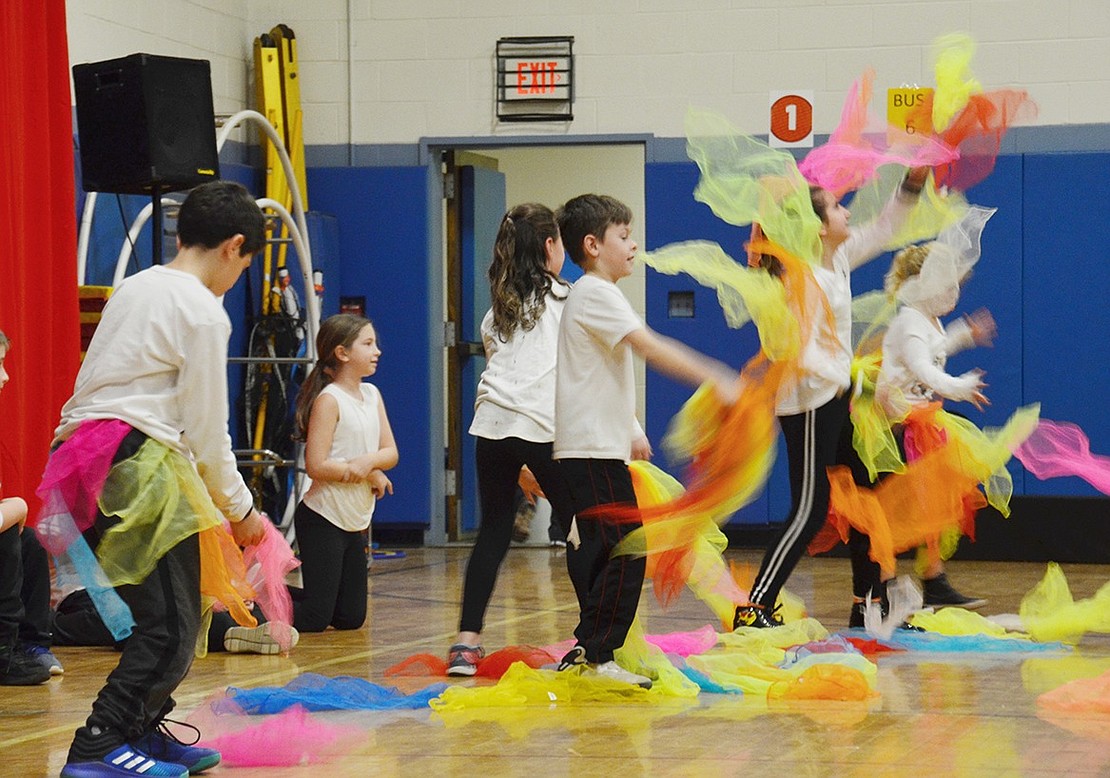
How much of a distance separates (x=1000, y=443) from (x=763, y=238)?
131cm

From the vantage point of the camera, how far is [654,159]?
33.1 feet

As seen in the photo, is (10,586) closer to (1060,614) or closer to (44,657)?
(44,657)

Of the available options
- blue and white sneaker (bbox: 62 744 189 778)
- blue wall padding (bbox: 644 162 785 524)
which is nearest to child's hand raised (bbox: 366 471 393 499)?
blue and white sneaker (bbox: 62 744 189 778)

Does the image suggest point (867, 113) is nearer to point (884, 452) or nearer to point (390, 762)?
point (884, 452)

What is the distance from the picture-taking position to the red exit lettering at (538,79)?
10.1 m

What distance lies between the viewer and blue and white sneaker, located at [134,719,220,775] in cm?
344

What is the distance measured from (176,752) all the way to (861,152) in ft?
9.76

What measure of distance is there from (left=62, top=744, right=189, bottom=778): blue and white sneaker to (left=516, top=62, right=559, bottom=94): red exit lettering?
7320 mm

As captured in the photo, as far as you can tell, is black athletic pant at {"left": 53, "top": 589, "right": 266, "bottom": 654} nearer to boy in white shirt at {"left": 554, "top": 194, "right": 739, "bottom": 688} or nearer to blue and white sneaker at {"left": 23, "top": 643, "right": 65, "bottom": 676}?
blue and white sneaker at {"left": 23, "top": 643, "right": 65, "bottom": 676}

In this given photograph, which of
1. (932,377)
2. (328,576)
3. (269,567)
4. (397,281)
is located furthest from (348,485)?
(397,281)

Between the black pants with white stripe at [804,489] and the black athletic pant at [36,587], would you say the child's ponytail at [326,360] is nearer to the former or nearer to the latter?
the black athletic pant at [36,587]

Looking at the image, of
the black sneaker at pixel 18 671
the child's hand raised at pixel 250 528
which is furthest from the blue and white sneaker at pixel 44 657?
the child's hand raised at pixel 250 528

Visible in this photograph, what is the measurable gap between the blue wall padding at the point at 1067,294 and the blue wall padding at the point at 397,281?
375 centimetres

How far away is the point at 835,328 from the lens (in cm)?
512
